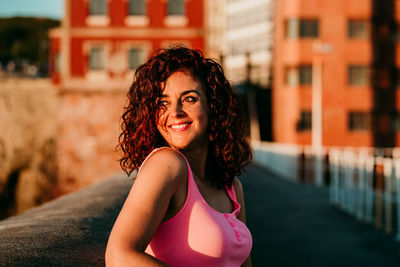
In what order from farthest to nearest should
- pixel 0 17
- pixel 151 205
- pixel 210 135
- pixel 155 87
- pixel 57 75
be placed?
pixel 0 17, pixel 57 75, pixel 210 135, pixel 155 87, pixel 151 205

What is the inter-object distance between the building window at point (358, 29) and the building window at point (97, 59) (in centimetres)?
1682

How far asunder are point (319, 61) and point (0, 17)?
344ft

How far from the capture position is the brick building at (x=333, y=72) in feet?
123

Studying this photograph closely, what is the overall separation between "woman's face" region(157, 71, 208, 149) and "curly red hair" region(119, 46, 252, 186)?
0.03 metres

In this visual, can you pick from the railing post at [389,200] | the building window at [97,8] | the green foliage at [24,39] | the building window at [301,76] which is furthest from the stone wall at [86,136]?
the green foliage at [24,39]

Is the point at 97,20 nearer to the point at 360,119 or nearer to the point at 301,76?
the point at 301,76

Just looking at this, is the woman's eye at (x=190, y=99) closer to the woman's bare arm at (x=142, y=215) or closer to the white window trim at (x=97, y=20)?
the woman's bare arm at (x=142, y=215)

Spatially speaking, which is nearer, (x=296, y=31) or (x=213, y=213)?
(x=213, y=213)

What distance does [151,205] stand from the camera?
1692 millimetres

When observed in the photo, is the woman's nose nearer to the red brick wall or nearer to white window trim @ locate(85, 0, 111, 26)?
white window trim @ locate(85, 0, 111, 26)

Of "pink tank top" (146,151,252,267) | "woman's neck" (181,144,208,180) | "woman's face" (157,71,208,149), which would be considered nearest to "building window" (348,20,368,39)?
"woman's neck" (181,144,208,180)

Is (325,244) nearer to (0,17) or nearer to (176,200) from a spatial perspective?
(176,200)

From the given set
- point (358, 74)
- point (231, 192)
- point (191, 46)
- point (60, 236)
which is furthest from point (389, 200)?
point (358, 74)

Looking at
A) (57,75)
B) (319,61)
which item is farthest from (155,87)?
(319,61)
